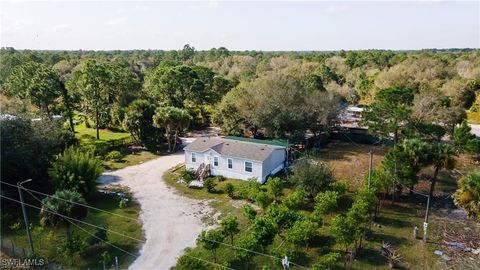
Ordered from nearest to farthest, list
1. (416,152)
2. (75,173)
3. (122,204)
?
(416,152)
(75,173)
(122,204)

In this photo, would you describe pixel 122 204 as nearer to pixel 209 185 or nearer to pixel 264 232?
pixel 209 185

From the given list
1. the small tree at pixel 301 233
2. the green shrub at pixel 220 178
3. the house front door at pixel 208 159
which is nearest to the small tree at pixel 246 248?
the small tree at pixel 301 233

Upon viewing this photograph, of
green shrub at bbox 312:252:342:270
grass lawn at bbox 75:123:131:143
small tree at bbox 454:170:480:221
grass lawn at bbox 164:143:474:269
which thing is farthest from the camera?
grass lawn at bbox 75:123:131:143

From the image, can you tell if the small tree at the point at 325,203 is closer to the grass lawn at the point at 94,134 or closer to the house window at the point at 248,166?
the house window at the point at 248,166

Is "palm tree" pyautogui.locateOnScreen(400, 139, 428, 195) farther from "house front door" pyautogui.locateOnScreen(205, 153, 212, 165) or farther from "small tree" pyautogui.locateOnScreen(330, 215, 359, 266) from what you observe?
"house front door" pyautogui.locateOnScreen(205, 153, 212, 165)

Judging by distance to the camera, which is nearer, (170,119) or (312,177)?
(312,177)

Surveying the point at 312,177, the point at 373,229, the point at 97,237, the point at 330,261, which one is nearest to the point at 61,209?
the point at 97,237

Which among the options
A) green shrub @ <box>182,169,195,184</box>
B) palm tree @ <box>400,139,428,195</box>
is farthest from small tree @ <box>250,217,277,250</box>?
green shrub @ <box>182,169,195,184</box>
